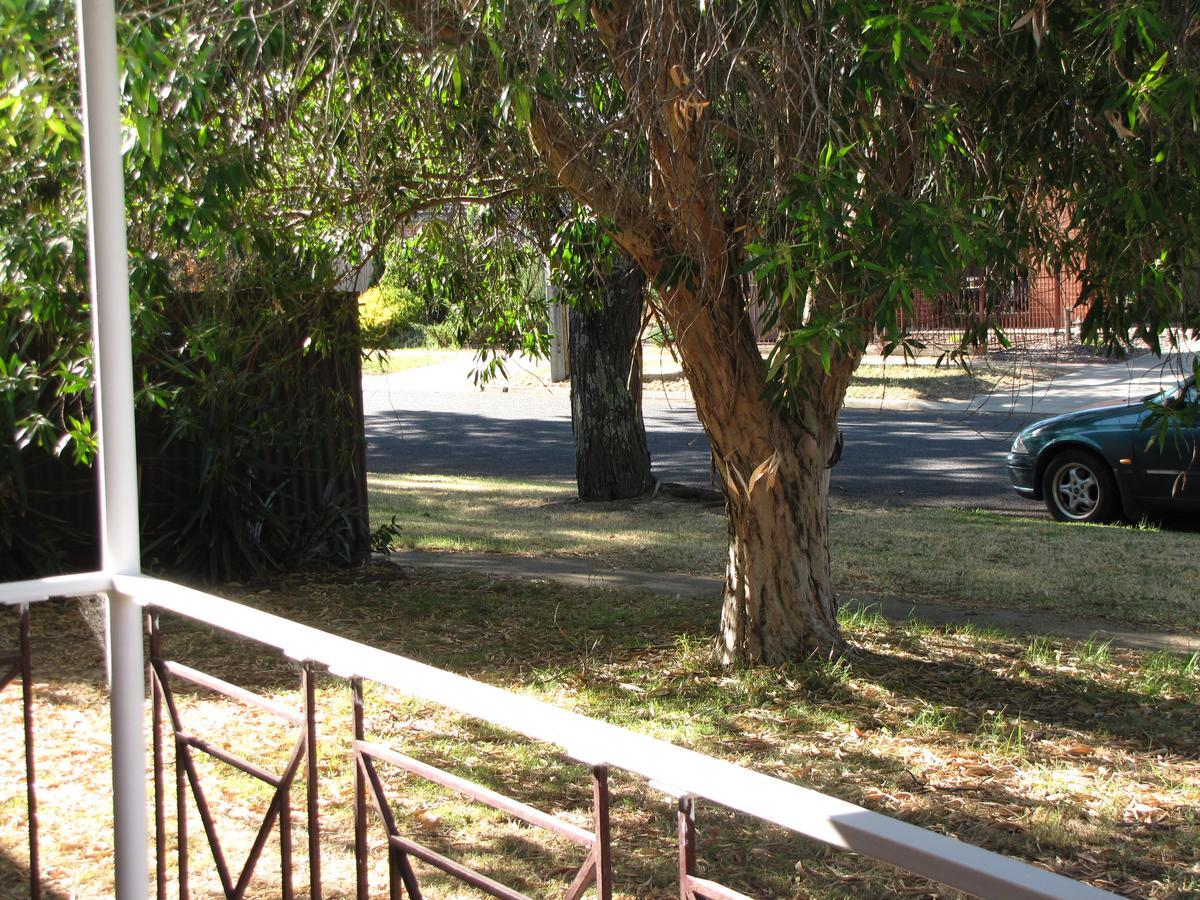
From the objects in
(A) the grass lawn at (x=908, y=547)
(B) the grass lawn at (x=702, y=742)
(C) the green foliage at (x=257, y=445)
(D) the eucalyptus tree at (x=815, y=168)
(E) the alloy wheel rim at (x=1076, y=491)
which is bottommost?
(B) the grass lawn at (x=702, y=742)

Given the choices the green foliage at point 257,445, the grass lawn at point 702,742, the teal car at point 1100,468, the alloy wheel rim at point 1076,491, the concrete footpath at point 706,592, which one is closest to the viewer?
the grass lawn at point 702,742

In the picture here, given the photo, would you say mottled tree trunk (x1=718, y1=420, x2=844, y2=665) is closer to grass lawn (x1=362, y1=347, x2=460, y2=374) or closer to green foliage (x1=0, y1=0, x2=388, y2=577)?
green foliage (x1=0, y1=0, x2=388, y2=577)

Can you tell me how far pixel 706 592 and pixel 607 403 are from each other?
14.8 feet

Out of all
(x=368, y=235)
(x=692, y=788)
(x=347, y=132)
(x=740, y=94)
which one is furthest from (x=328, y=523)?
(x=692, y=788)

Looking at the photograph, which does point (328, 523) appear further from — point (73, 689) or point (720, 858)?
point (720, 858)

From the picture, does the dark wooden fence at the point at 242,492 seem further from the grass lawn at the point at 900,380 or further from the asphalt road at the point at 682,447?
the grass lawn at the point at 900,380

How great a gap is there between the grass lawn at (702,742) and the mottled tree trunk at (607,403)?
488 cm

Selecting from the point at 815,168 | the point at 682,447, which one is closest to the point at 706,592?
the point at 815,168

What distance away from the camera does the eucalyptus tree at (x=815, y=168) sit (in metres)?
4.42

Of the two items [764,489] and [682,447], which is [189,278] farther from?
[682,447]

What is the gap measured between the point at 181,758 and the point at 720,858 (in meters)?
2.06

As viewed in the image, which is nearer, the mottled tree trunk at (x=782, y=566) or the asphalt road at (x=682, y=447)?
the mottled tree trunk at (x=782, y=566)

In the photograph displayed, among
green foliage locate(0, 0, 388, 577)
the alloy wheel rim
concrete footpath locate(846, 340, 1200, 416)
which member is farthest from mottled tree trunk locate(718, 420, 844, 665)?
concrete footpath locate(846, 340, 1200, 416)

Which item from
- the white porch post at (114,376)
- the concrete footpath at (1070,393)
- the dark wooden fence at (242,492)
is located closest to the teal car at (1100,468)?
the dark wooden fence at (242,492)
